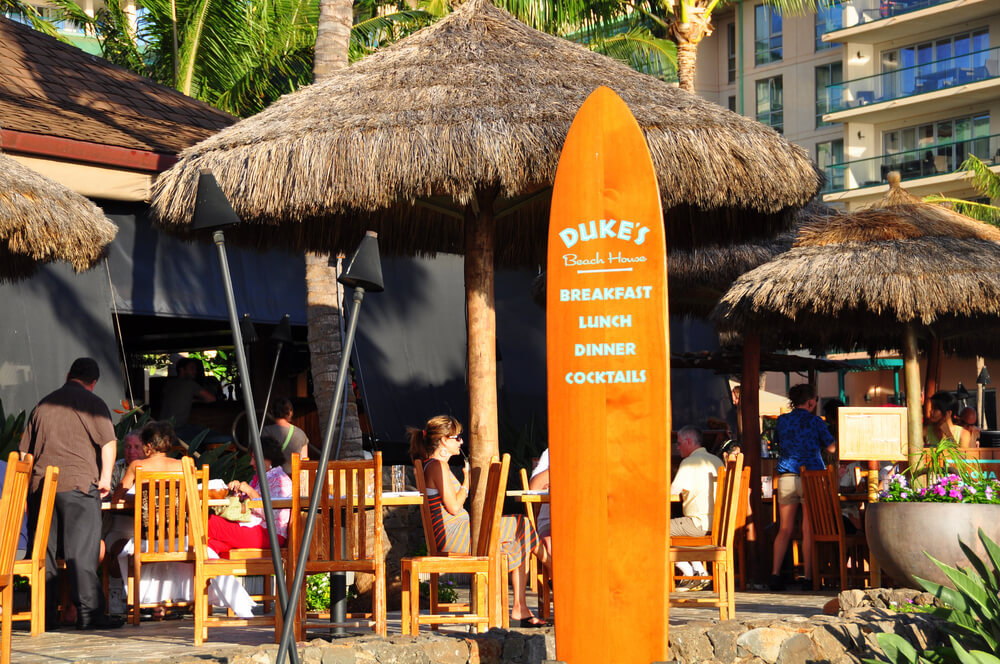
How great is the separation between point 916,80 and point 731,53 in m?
8.44

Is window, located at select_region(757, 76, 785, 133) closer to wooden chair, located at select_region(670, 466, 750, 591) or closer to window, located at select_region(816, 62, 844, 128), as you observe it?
window, located at select_region(816, 62, 844, 128)

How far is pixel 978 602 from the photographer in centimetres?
611

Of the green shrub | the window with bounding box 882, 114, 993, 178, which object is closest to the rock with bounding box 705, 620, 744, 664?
the green shrub

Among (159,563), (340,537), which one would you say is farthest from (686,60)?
(340,537)

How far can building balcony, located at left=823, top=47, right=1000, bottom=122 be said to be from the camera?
40406 mm

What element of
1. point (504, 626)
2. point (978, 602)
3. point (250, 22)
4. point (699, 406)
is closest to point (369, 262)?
point (504, 626)

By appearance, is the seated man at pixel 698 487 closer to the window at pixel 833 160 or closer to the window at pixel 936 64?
the window at pixel 936 64

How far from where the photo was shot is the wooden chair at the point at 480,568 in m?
6.71

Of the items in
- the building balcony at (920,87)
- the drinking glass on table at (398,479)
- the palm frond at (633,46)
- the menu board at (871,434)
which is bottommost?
the drinking glass on table at (398,479)

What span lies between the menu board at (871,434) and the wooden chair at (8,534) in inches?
204

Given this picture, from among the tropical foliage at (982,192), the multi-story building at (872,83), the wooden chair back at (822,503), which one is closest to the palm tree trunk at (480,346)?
the wooden chair back at (822,503)

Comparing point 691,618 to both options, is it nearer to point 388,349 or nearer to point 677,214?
point 677,214

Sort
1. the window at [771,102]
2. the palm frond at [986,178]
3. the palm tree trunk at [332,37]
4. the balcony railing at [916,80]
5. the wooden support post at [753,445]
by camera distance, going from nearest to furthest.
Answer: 1. the palm tree trunk at [332,37]
2. the wooden support post at [753,445]
3. the palm frond at [986,178]
4. the balcony railing at [916,80]
5. the window at [771,102]

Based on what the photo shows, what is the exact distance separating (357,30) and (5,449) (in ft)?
43.1
